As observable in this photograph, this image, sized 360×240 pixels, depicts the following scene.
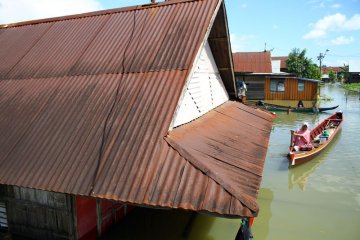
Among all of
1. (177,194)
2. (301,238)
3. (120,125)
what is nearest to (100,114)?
(120,125)

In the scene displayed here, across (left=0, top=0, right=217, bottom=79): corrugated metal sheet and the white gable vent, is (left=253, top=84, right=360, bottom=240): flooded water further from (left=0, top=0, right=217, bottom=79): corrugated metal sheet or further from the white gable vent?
(left=0, top=0, right=217, bottom=79): corrugated metal sheet

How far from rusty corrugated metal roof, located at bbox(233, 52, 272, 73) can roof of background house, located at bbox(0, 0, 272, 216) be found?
2921cm

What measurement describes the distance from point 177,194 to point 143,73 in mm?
3859

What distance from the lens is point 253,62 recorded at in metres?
40.5

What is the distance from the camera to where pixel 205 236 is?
352 inches

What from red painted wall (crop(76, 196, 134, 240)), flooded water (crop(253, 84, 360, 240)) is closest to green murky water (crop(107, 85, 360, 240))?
flooded water (crop(253, 84, 360, 240))

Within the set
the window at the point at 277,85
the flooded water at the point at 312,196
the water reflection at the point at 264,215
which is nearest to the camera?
the water reflection at the point at 264,215

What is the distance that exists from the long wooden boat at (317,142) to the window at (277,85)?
45.4 feet

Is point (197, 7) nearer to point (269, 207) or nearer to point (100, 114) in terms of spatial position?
point (100, 114)

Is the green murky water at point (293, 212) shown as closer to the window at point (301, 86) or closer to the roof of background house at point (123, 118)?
the roof of background house at point (123, 118)

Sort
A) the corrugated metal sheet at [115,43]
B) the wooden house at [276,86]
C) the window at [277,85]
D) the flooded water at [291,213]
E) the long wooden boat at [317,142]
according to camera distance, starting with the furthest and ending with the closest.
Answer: the window at [277,85] → the wooden house at [276,86] → the long wooden boat at [317,142] → the flooded water at [291,213] → the corrugated metal sheet at [115,43]

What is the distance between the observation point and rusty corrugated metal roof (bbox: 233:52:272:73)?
39.3 metres

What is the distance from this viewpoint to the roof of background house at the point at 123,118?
17.6 feet

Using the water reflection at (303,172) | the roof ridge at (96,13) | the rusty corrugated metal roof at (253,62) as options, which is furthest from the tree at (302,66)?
the roof ridge at (96,13)
